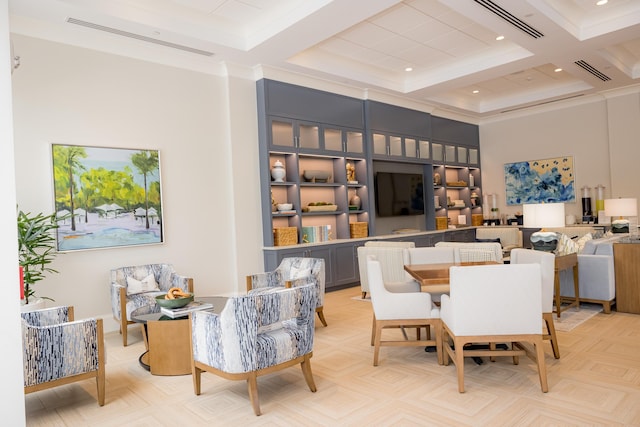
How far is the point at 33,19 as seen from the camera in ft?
15.8

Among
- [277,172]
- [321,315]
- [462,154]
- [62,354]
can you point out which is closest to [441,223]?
[462,154]

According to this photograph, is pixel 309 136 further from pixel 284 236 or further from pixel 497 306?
pixel 497 306

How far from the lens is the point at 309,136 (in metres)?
7.42

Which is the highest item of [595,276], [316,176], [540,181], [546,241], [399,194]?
[316,176]

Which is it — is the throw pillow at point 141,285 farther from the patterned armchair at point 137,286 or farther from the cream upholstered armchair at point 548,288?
the cream upholstered armchair at point 548,288

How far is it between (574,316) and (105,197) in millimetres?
5585

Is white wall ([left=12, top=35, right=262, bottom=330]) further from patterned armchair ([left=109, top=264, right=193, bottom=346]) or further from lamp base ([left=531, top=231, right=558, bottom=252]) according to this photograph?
lamp base ([left=531, top=231, right=558, bottom=252])

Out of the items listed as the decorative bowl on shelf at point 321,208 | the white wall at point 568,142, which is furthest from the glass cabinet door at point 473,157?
the decorative bowl on shelf at point 321,208

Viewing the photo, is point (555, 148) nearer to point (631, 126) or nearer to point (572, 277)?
point (631, 126)

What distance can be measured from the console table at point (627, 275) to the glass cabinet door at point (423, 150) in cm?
449

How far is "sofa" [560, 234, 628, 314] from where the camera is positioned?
5.32 m

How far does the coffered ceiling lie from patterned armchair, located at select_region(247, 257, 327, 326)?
2.76 m

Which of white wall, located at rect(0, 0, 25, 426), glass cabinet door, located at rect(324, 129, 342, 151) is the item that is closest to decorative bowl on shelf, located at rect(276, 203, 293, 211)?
glass cabinet door, located at rect(324, 129, 342, 151)

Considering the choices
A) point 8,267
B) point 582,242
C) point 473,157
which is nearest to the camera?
point 8,267
